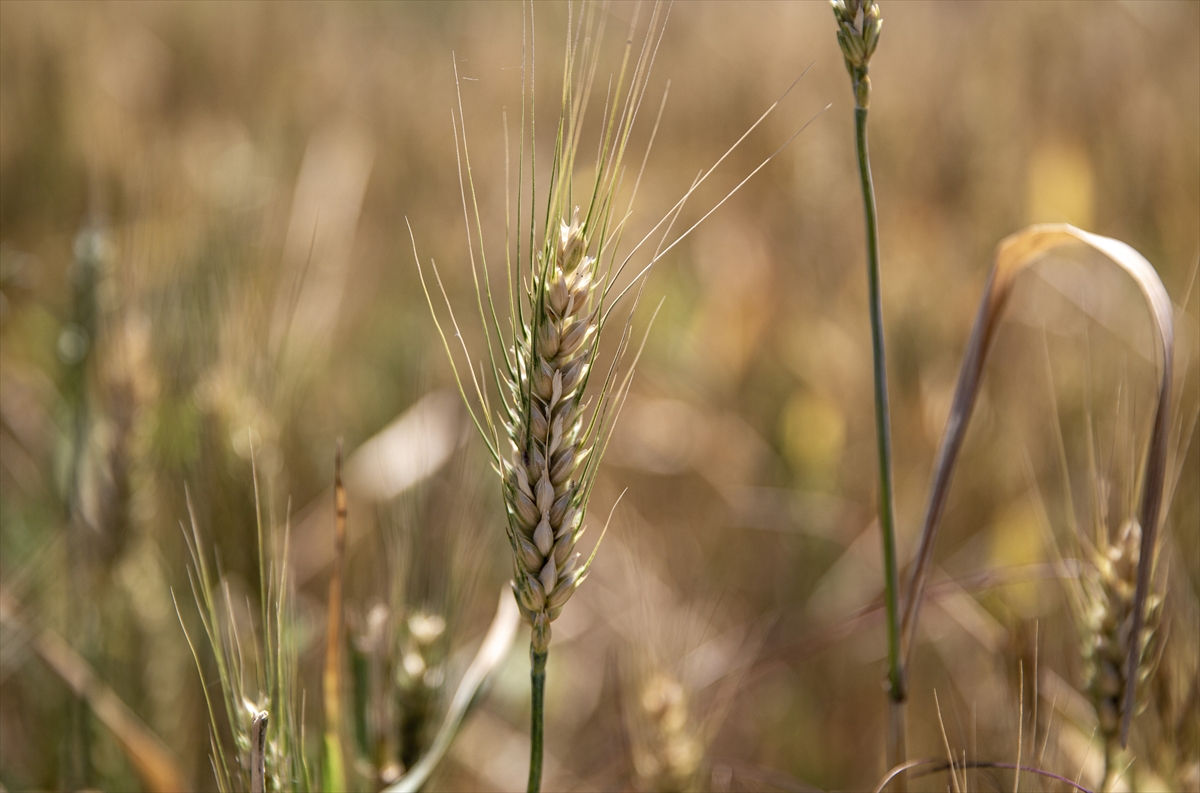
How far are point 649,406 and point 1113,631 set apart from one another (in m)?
1.26

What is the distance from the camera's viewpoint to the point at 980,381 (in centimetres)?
62

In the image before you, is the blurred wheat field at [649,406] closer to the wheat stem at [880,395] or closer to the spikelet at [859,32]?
the wheat stem at [880,395]

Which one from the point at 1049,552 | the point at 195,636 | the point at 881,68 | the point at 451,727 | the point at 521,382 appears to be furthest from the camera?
the point at 881,68

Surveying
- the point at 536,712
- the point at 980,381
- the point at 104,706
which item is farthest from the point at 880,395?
the point at 104,706

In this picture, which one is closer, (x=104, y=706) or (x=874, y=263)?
(x=874, y=263)

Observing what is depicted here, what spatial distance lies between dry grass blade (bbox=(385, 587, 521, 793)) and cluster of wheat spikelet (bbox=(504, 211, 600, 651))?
127mm

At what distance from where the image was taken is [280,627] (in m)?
0.53

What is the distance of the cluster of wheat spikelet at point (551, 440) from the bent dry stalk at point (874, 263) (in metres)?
0.18

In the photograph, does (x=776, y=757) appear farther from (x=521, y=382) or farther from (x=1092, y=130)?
(x=1092, y=130)

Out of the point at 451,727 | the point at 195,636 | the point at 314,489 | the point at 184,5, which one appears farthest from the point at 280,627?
the point at 184,5

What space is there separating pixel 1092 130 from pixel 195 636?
95.0 inches

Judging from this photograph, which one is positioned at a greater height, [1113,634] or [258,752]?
[258,752]

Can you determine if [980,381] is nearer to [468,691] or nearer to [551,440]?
[551,440]

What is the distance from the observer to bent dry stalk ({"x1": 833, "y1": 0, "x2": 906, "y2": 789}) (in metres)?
0.49
